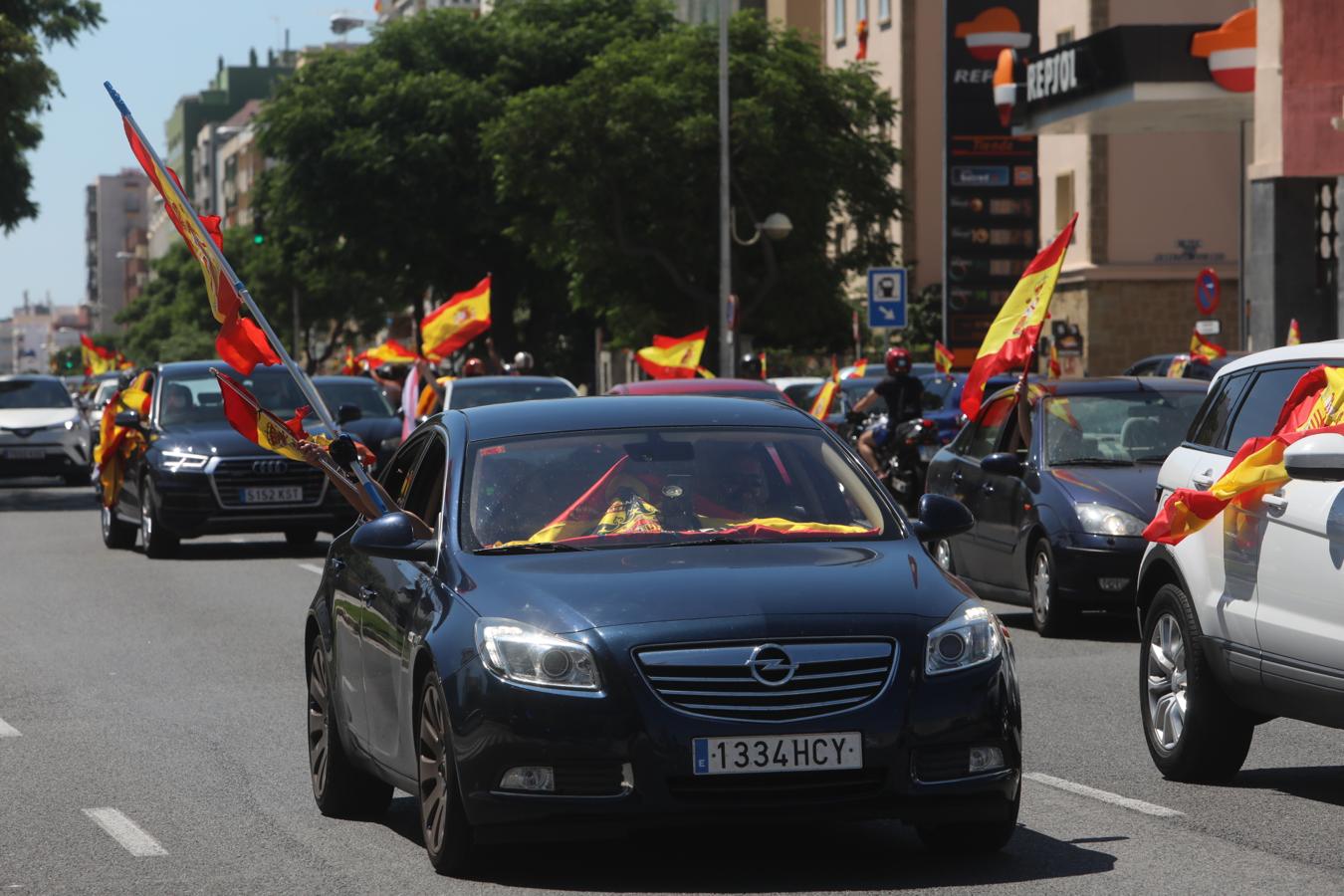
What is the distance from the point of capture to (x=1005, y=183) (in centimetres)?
5266

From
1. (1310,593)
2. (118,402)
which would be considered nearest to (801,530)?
(1310,593)

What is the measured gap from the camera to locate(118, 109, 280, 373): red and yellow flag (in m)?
12.1

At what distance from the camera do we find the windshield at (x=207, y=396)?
2455 cm

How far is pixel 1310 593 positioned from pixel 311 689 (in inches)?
135

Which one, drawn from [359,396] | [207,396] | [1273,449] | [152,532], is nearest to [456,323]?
[359,396]

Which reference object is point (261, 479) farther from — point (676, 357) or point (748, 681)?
point (748, 681)

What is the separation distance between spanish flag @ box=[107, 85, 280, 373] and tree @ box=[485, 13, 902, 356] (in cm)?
4456

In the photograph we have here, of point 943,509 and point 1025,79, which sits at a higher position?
point 1025,79

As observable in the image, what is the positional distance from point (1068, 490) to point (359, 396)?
12539mm

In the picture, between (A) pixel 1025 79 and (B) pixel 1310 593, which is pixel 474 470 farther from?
(A) pixel 1025 79

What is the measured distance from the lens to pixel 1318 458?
27.5ft

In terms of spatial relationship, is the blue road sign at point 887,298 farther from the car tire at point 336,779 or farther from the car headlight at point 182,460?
the car tire at point 336,779

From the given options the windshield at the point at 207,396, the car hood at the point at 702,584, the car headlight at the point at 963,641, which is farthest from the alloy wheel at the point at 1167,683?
the windshield at the point at 207,396

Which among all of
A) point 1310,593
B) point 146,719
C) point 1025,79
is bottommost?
point 146,719
